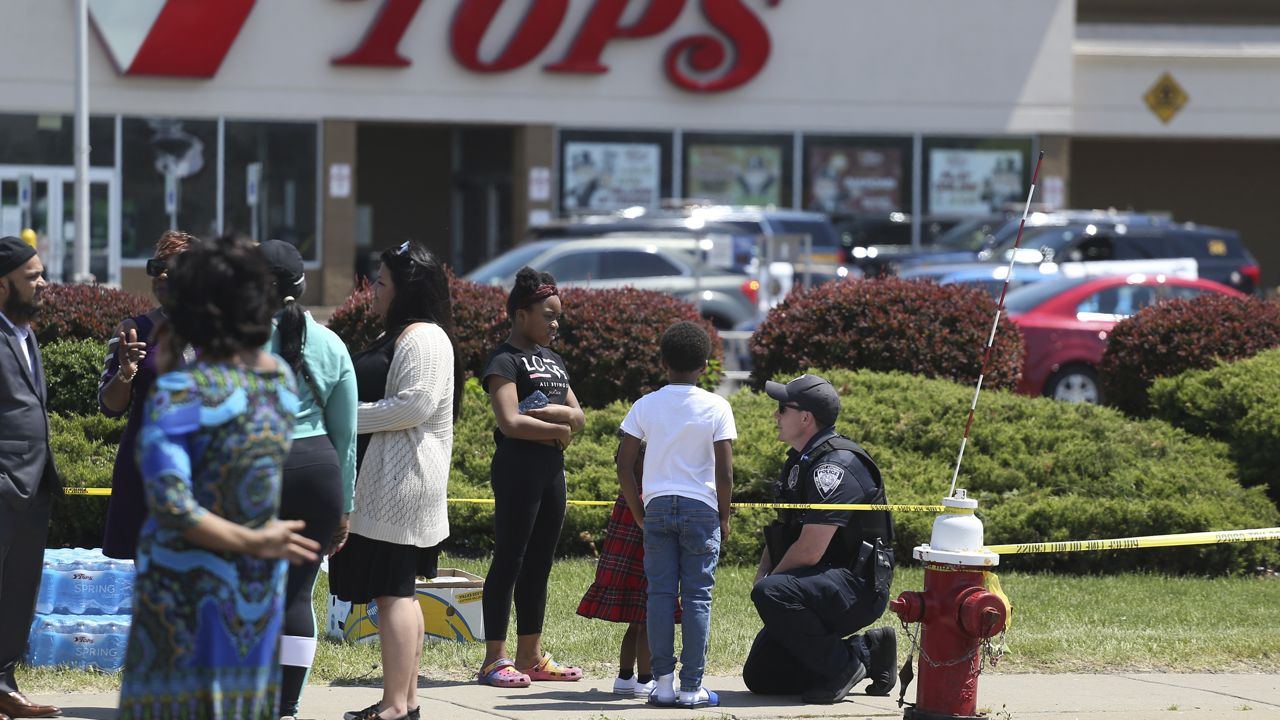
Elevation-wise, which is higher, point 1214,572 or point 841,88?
point 841,88

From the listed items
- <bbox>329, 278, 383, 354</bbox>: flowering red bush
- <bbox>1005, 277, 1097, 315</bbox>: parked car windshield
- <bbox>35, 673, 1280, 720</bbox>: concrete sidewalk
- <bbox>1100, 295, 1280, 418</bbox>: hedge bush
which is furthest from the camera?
<bbox>1005, 277, 1097, 315</bbox>: parked car windshield

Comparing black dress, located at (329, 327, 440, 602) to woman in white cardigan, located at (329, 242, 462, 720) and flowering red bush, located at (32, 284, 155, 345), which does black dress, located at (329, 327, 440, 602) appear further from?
flowering red bush, located at (32, 284, 155, 345)

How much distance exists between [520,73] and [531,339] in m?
22.8

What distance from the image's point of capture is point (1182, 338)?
41.2ft

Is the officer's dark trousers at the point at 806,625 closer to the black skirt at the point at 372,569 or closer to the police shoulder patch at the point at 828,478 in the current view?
the police shoulder patch at the point at 828,478

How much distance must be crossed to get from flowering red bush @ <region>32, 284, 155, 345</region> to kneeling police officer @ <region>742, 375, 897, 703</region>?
5211 mm

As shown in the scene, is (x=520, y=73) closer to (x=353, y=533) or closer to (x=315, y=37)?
(x=315, y=37)

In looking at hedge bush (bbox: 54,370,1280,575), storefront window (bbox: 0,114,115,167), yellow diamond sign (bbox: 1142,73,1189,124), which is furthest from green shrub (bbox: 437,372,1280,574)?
yellow diamond sign (bbox: 1142,73,1189,124)

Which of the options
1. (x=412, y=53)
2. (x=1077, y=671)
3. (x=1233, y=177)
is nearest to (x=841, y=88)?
(x=412, y=53)

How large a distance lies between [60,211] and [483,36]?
7.53 m

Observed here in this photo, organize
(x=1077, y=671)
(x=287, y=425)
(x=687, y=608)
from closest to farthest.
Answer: (x=287, y=425) → (x=687, y=608) → (x=1077, y=671)

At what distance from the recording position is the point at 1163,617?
8.83 m

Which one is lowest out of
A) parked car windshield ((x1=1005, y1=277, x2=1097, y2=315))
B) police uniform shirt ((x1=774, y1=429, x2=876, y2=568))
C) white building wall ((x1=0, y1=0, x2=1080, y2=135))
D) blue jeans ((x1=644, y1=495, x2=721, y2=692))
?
blue jeans ((x1=644, y1=495, x2=721, y2=692))

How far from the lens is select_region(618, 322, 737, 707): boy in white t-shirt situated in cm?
654
